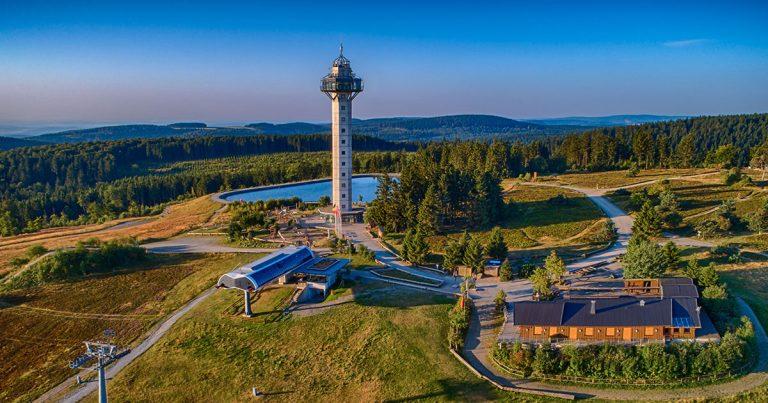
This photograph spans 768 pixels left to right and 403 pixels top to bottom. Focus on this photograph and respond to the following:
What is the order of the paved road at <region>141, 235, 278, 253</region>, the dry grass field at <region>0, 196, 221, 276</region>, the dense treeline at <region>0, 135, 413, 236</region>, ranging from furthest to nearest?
the dense treeline at <region>0, 135, 413, 236</region> < the dry grass field at <region>0, 196, 221, 276</region> < the paved road at <region>141, 235, 278, 253</region>

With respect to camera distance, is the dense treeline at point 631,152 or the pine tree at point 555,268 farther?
the dense treeline at point 631,152

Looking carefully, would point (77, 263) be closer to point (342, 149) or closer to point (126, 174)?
point (342, 149)

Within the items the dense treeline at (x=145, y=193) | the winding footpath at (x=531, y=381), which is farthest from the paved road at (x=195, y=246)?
the dense treeline at (x=145, y=193)

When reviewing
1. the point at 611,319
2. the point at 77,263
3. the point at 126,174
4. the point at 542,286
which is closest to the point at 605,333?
the point at 611,319

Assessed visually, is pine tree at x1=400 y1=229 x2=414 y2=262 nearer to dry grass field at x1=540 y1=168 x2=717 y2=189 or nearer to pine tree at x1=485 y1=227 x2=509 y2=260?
pine tree at x1=485 y1=227 x2=509 y2=260

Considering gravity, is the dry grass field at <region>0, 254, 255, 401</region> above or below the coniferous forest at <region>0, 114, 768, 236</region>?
below

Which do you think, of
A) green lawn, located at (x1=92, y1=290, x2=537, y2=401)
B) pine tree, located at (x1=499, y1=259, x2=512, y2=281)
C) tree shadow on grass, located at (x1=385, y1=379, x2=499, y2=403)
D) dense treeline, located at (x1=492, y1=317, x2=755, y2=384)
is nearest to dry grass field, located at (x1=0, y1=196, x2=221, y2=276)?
green lawn, located at (x1=92, y1=290, x2=537, y2=401)

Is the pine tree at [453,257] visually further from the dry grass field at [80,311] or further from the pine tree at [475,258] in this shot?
the dry grass field at [80,311]

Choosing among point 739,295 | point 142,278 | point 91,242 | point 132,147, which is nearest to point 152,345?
point 142,278
